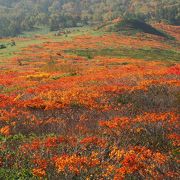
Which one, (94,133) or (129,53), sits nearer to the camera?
(94,133)

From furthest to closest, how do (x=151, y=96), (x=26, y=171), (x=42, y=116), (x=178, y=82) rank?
1. (x=178, y=82)
2. (x=151, y=96)
3. (x=42, y=116)
4. (x=26, y=171)

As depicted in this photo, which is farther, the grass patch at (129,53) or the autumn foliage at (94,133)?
the grass patch at (129,53)

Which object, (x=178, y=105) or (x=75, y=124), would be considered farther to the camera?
(x=178, y=105)

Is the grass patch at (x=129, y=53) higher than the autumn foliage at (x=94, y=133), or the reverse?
the autumn foliage at (x=94, y=133)

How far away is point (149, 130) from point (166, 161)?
426 cm

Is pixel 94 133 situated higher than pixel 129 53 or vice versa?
pixel 94 133

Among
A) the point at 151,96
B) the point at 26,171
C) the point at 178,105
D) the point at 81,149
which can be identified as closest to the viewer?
the point at 26,171

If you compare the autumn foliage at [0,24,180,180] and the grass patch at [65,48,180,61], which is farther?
the grass patch at [65,48,180,61]

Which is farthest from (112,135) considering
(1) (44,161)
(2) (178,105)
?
(2) (178,105)

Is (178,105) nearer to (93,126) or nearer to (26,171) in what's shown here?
(93,126)

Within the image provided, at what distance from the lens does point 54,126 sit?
18234 mm

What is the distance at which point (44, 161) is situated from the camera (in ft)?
41.7

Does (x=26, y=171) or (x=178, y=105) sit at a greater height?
(x=26, y=171)

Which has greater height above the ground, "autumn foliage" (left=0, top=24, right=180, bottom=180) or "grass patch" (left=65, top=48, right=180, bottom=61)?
"autumn foliage" (left=0, top=24, right=180, bottom=180)
